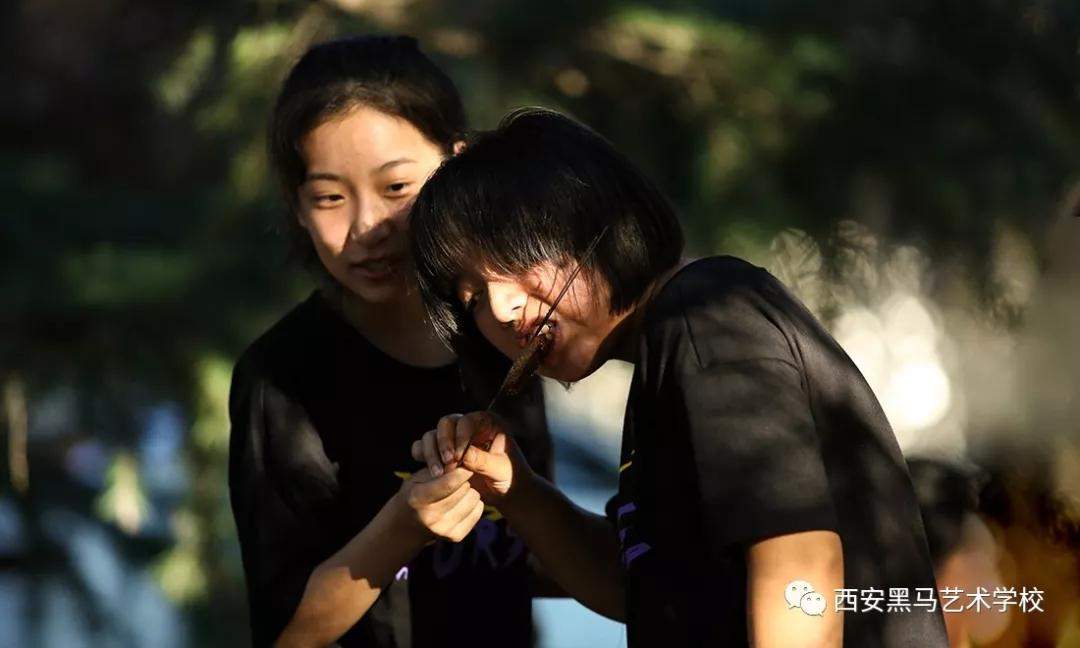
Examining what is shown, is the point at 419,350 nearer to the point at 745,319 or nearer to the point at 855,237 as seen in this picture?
the point at 745,319

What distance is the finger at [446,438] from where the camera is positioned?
63.4 inches

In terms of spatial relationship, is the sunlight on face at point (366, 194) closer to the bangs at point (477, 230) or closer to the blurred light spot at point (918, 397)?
the bangs at point (477, 230)

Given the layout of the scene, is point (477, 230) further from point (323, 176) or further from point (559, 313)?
point (323, 176)

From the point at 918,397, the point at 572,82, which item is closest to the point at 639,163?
the point at 572,82

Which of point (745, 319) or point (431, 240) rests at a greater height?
point (431, 240)

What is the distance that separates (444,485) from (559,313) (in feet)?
0.78

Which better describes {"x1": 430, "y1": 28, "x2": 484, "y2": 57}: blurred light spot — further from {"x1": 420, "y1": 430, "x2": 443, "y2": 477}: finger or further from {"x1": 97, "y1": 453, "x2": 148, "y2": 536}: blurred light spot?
{"x1": 420, "y1": 430, "x2": 443, "y2": 477}: finger

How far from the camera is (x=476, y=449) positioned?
1.63 metres

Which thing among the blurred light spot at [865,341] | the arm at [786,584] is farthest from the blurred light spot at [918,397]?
the arm at [786,584]

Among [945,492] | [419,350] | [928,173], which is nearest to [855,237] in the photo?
[928,173]

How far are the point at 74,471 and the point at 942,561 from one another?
86.4 inches

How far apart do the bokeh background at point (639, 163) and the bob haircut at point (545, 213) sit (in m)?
1.54

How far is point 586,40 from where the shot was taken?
3.18 meters

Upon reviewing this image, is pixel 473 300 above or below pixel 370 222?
below
